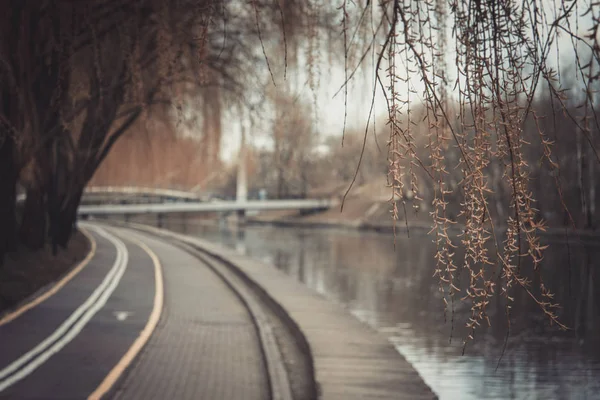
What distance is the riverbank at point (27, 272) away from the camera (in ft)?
51.0

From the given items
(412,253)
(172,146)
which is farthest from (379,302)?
(412,253)

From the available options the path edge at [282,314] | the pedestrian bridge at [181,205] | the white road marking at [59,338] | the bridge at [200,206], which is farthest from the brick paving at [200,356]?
the bridge at [200,206]

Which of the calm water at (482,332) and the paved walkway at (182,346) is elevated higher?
the paved walkway at (182,346)

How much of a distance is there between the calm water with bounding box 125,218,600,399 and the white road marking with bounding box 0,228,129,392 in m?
5.34

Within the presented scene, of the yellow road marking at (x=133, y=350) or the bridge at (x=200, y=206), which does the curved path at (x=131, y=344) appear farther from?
the bridge at (x=200, y=206)

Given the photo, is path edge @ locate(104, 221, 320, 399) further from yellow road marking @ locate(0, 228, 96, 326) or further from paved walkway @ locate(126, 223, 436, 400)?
yellow road marking @ locate(0, 228, 96, 326)

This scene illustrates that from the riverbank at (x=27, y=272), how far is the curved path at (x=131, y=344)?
1.20 feet

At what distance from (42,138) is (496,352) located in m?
9.48

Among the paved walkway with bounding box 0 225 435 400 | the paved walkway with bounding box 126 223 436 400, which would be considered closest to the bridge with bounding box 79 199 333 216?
the paved walkway with bounding box 0 225 435 400

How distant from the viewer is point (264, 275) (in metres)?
21.8

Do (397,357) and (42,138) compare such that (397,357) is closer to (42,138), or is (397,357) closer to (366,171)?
(42,138)

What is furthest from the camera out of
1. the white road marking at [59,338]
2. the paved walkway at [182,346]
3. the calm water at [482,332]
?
the calm water at [482,332]

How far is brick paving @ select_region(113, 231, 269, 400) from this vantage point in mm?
8523

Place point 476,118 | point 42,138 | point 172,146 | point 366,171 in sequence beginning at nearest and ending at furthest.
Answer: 1. point 476,118
2. point 42,138
3. point 172,146
4. point 366,171
